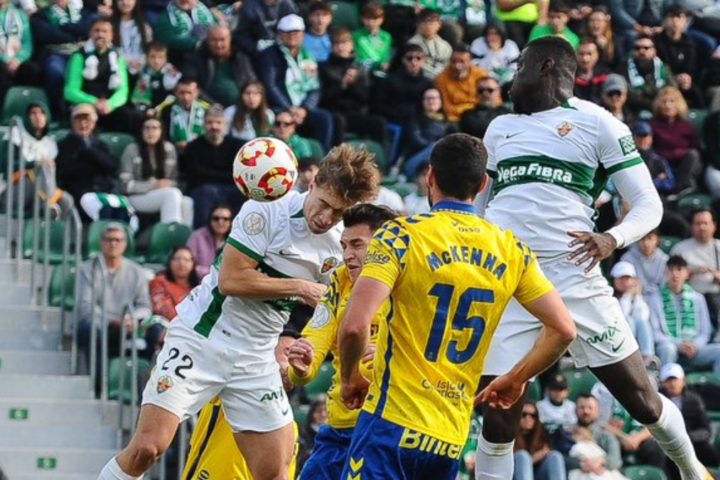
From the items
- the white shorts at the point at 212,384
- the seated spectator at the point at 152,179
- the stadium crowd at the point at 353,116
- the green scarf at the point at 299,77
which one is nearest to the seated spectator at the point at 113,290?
the stadium crowd at the point at 353,116

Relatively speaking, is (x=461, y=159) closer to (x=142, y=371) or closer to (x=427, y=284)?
(x=427, y=284)

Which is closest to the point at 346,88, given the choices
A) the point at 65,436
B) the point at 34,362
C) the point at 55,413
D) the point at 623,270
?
the point at 623,270

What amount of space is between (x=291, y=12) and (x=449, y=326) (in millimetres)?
12230

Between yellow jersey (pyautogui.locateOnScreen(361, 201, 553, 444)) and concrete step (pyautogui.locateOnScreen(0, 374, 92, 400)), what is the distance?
7.85 meters

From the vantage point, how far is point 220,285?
11.0 m

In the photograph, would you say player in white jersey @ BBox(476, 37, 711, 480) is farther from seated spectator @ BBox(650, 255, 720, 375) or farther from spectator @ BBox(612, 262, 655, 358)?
seated spectator @ BBox(650, 255, 720, 375)

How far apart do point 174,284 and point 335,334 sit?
6.59 meters

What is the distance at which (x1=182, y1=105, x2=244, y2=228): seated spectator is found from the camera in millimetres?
18219

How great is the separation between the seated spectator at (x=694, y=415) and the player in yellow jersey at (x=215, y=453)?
6232 millimetres

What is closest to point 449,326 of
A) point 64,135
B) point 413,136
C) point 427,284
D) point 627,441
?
point 427,284

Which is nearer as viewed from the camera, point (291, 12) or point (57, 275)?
point (57, 275)

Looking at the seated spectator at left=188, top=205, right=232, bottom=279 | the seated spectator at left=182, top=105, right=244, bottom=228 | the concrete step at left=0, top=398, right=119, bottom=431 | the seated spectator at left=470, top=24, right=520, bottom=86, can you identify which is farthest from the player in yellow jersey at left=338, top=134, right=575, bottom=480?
the seated spectator at left=470, top=24, right=520, bottom=86

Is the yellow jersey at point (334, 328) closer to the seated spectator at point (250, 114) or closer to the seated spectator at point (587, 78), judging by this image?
the seated spectator at point (250, 114)

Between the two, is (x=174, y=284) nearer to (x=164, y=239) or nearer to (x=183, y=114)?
(x=164, y=239)
